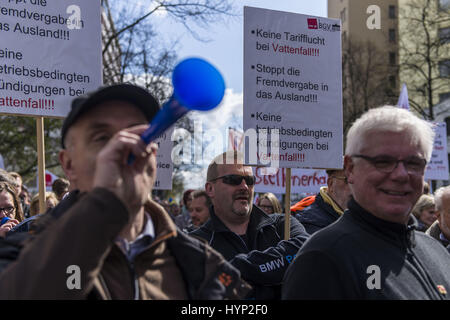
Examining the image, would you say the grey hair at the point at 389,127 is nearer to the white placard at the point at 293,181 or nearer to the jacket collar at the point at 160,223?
the jacket collar at the point at 160,223

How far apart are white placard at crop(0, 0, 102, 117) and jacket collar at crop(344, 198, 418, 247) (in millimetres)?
2260

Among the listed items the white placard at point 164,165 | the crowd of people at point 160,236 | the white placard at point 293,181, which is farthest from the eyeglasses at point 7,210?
the white placard at point 293,181

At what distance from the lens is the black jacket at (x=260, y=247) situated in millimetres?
3219

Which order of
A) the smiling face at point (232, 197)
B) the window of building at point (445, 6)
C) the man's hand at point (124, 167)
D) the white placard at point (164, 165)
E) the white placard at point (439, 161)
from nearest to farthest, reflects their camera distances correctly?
the man's hand at point (124, 167) < the smiling face at point (232, 197) < the white placard at point (164, 165) < the white placard at point (439, 161) < the window of building at point (445, 6)

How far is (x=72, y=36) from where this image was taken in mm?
4055

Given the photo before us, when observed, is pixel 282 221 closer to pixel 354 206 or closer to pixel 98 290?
pixel 354 206

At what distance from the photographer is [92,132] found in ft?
6.17

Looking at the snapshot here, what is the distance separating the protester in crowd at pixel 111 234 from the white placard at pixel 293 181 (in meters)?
7.55

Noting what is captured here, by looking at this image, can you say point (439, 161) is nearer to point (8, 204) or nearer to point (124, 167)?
point (8, 204)

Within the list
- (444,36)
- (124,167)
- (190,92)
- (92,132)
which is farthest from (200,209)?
(444,36)

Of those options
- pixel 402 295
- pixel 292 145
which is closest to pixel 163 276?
pixel 402 295

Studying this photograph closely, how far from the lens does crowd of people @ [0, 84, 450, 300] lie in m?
1.57

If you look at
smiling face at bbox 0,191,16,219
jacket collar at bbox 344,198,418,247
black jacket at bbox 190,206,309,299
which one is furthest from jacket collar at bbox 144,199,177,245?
smiling face at bbox 0,191,16,219
